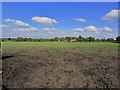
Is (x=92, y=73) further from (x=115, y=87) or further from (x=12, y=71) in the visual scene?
(x=12, y=71)

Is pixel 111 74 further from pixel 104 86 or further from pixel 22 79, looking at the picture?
pixel 22 79

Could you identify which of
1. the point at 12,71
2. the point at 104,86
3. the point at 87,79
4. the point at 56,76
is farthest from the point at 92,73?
the point at 12,71

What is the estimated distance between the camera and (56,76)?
12.5 ft

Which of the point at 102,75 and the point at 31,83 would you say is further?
the point at 102,75

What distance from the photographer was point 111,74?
13.3ft

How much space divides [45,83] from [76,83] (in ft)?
3.32

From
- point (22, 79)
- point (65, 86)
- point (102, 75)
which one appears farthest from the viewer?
point (102, 75)

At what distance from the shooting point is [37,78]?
3.68 metres

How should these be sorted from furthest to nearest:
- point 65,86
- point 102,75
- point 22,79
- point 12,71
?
1. point 12,71
2. point 102,75
3. point 22,79
4. point 65,86

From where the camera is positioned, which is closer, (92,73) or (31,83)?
(31,83)

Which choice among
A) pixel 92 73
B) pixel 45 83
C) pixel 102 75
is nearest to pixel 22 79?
pixel 45 83

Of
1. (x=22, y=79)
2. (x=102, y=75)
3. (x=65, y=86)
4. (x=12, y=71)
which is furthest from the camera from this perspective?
(x=12, y=71)

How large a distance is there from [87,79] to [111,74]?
118 centimetres

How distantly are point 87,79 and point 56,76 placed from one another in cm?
113
